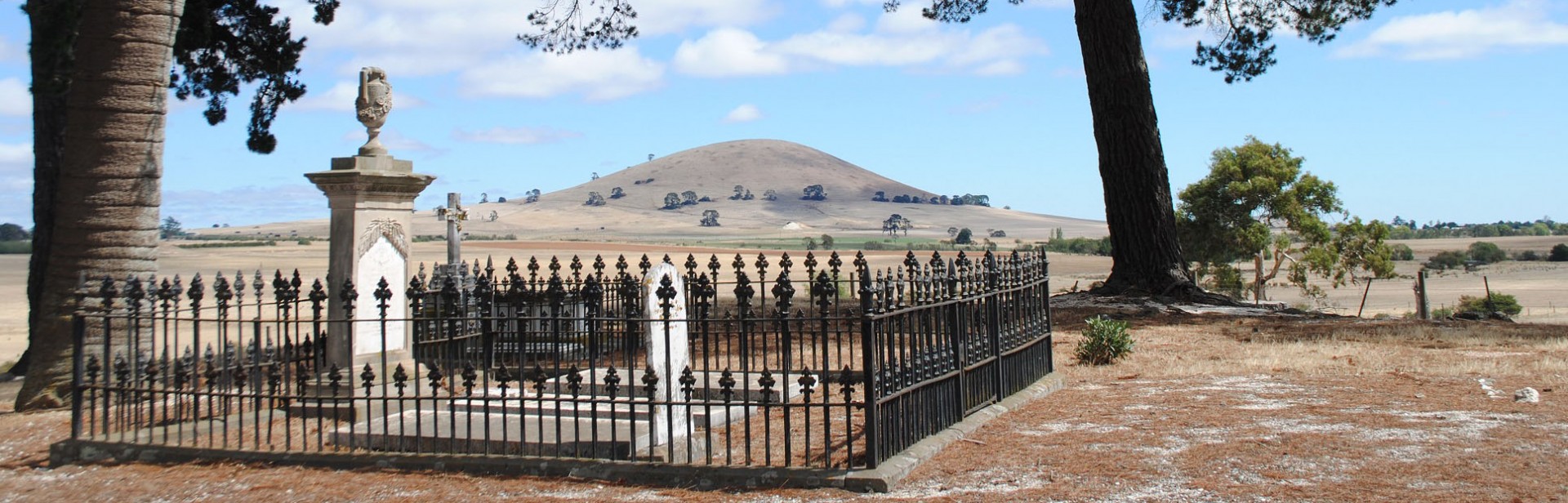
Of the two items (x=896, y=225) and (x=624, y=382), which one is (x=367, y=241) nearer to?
(x=624, y=382)

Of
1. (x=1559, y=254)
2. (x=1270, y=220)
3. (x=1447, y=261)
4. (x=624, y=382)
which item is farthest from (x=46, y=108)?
(x=1559, y=254)

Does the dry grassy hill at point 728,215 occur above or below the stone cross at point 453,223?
above

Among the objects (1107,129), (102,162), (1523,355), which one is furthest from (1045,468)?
(1107,129)

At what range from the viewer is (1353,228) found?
35.9m

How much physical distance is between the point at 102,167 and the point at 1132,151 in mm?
14187

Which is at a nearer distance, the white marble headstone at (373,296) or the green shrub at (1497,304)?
the white marble headstone at (373,296)

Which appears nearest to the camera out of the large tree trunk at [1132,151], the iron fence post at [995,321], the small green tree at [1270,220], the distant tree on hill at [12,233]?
the iron fence post at [995,321]

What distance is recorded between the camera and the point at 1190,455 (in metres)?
6.98

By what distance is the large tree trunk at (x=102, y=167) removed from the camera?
10305 mm

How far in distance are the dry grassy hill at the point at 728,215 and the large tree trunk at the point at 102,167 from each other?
96704 mm

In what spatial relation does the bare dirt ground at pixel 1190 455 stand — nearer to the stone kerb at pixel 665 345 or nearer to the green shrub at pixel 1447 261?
the stone kerb at pixel 665 345

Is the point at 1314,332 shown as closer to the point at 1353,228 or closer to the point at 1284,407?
the point at 1284,407

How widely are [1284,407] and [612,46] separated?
1262 centimetres

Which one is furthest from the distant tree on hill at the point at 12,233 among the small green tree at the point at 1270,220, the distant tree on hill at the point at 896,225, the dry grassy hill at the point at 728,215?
the small green tree at the point at 1270,220
